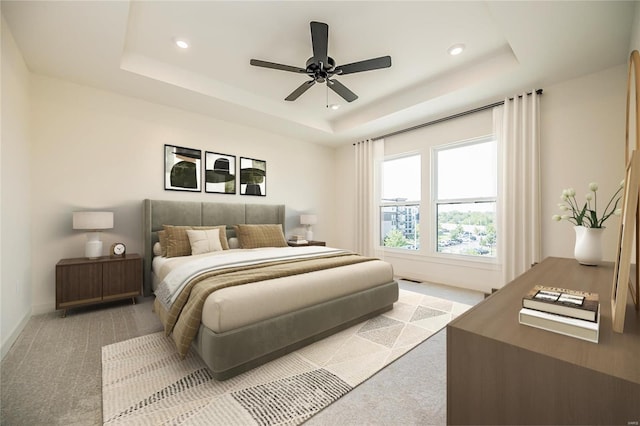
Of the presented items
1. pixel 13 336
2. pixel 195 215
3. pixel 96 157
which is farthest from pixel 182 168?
pixel 13 336

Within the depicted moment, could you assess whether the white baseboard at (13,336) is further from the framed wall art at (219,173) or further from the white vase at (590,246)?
the white vase at (590,246)

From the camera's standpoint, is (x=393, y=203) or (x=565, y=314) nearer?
(x=565, y=314)

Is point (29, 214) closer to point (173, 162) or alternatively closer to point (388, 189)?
point (173, 162)

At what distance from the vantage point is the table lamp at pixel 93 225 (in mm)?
2857

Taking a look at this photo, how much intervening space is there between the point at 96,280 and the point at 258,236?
190cm

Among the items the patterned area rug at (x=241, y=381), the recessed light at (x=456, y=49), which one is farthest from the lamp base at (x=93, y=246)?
the recessed light at (x=456, y=49)

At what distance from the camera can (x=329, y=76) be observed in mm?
2748

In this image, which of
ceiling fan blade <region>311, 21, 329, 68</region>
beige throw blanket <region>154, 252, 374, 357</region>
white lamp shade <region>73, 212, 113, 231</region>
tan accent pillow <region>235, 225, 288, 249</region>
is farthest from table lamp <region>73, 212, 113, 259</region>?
ceiling fan blade <region>311, 21, 329, 68</region>

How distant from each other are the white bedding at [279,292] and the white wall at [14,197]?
3.67 ft

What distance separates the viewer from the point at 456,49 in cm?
283

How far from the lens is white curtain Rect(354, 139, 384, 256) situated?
16.5 feet

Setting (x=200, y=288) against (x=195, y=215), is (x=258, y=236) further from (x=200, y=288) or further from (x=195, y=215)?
(x=200, y=288)

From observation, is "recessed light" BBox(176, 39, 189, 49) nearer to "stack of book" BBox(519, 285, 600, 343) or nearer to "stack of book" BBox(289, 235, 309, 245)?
"stack of book" BBox(289, 235, 309, 245)

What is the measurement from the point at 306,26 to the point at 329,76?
1.57 ft
